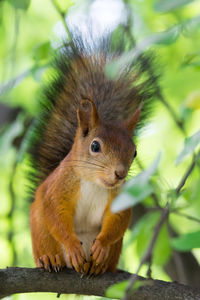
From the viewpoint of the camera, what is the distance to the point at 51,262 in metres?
2.00

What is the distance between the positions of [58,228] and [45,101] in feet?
2.60

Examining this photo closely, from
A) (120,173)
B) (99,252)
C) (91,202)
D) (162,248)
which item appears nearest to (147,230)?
(162,248)

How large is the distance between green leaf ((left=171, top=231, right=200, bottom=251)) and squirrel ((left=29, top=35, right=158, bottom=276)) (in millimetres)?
600

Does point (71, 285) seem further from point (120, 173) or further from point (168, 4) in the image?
point (168, 4)

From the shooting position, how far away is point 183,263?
9.52ft

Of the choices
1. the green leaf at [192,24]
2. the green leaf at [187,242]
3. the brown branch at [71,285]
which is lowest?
the brown branch at [71,285]

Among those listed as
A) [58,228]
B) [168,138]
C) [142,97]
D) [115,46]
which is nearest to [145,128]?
[142,97]

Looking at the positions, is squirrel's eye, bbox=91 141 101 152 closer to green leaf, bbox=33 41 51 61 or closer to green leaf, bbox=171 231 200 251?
green leaf, bbox=33 41 51 61

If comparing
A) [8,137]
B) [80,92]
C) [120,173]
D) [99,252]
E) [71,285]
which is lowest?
[71,285]

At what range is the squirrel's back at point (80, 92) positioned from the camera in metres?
2.40

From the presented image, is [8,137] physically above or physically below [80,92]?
below

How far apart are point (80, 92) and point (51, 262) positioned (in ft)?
2.88

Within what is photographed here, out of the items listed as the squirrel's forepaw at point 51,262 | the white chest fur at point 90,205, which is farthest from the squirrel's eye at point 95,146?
the squirrel's forepaw at point 51,262

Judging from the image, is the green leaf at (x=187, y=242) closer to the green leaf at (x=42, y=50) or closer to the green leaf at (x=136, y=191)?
the green leaf at (x=136, y=191)
